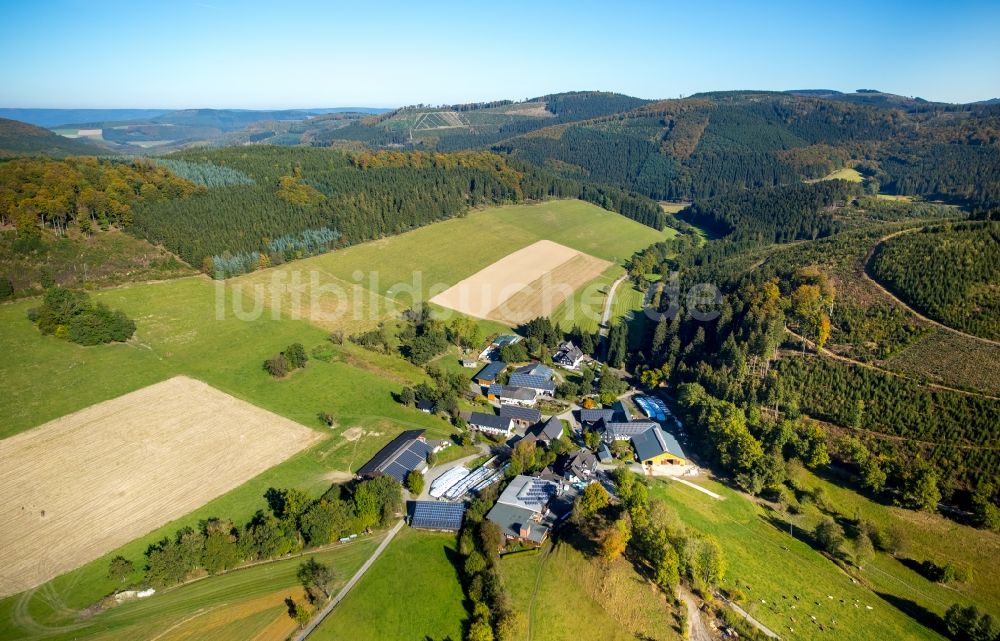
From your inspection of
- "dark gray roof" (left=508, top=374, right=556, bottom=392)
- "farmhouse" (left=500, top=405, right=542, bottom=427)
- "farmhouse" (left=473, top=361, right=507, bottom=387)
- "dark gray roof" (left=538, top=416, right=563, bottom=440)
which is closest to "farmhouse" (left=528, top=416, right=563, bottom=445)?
"dark gray roof" (left=538, top=416, right=563, bottom=440)

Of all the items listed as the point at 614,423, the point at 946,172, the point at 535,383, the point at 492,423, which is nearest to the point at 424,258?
the point at 535,383

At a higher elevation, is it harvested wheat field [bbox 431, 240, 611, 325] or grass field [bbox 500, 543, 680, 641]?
harvested wheat field [bbox 431, 240, 611, 325]

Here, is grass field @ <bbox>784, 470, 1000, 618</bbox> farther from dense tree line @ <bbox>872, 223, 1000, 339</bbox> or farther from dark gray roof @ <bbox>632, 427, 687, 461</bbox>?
dense tree line @ <bbox>872, 223, 1000, 339</bbox>

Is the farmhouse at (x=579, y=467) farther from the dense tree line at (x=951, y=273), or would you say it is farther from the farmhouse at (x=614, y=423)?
the dense tree line at (x=951, y=273)

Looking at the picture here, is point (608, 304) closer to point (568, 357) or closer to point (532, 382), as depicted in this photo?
point (568, 357)

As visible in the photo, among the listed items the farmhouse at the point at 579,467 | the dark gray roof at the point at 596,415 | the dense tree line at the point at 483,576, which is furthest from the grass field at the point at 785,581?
the dense tree line at the point at 483,576

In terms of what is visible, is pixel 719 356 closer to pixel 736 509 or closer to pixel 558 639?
pixel 736 509
